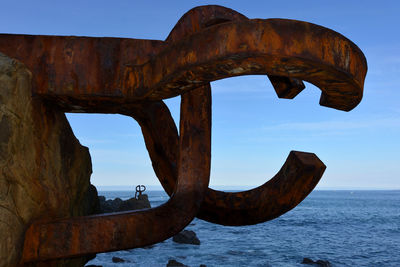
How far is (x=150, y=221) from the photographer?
262cm

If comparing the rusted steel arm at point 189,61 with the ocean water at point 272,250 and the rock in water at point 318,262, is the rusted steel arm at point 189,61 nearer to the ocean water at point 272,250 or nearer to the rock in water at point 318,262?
the ocean water at point 272,250

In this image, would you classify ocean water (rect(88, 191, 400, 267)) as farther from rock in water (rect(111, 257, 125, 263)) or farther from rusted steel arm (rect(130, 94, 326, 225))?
rusted steel arm (rect(130, 94, 326, 225))

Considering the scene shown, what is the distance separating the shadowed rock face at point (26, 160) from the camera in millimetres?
2242

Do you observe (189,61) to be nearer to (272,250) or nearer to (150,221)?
(150,221)

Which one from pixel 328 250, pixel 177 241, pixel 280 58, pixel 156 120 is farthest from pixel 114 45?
pixel 328 250

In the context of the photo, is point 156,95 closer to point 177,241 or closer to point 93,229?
point 93,229

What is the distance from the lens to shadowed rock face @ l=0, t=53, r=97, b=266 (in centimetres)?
224

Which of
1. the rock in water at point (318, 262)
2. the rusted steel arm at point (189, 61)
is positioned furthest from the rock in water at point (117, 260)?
the rusted steel arm at point (189, 61)

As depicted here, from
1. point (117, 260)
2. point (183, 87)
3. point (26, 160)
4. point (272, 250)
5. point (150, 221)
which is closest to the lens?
point (183, 87)

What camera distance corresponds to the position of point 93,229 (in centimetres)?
248

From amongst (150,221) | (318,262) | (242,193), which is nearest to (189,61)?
(150,221)

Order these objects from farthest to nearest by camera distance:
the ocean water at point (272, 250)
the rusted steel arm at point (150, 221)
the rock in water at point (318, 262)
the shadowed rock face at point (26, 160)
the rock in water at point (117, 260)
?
1. the ocean water at point (272, 250)
2. the rock in water at point (318, 262)
3. the rock in water at point (117, 260)
4. the rusted steel arm at point (150, 221)
5. the shadowed rock face at point (26, 160)

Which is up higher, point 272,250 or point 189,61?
point 189,61

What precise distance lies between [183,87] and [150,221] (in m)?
1.04
